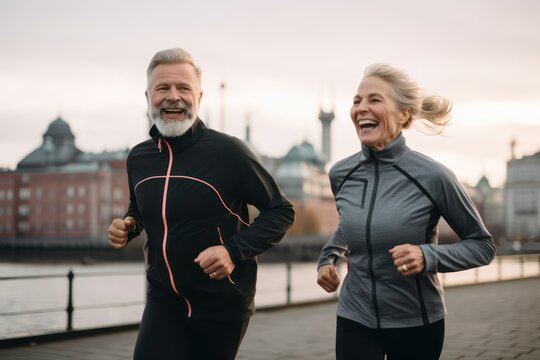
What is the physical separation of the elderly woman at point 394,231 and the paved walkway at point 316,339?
4.33 m

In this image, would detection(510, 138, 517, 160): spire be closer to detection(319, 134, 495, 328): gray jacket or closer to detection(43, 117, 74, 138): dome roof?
detection(43, 117, 74, 138): dome roof

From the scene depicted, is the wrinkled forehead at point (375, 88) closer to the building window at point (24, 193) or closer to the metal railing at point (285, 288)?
the metal railing at point (285, 288)

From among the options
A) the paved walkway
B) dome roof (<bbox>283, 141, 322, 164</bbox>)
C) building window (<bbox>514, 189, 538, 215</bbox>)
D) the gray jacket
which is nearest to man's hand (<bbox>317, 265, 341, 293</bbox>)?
the gray jacket

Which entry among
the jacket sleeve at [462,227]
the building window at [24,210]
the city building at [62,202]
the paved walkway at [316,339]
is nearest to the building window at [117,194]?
the city building at [62,202]

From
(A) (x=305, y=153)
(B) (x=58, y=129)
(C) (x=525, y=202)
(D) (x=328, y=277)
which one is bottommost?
(C) (x=525, y=202)

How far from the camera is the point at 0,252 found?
72.4 metres

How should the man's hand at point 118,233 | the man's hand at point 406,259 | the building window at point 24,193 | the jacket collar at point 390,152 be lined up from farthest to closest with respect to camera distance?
the building window at point 24,193 → the man's hand at point 118,233 → the jacket collar at point 390,152 → the man's hand at point 406,259

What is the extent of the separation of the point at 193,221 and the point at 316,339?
569 centimetres

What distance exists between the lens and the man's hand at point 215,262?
2.63 m

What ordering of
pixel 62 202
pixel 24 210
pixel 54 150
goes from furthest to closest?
pixel 54 150, pixel 24 210, pixel 62 202

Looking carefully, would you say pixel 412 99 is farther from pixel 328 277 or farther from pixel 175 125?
pixel 175 125

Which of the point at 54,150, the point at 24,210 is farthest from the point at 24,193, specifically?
the point at 54,150

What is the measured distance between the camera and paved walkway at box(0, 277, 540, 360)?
7.01 metres

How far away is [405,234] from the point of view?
8.41ft
